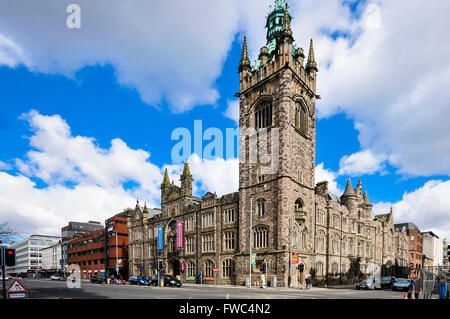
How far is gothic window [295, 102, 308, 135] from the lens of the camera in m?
44.7

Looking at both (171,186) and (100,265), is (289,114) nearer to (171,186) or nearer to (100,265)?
(171,186)

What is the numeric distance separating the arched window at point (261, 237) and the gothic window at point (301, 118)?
15.0m

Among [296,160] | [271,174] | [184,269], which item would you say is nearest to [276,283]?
[271,174]

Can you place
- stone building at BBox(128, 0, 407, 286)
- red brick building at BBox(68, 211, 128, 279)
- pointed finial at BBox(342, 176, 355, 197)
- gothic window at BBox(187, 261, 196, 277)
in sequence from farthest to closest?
1. red brick building at BBox(68, 211, 128, 279)
2. pointed finial at BBox(342, 176, 355, 197)
3. gothic window at BBox(187, 261, 196, 277)
4. stone building at BBox(128, 0, 407, 286)

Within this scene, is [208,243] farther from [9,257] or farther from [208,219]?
[9,257]

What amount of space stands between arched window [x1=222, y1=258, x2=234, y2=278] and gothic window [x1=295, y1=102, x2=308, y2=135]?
21600 mm

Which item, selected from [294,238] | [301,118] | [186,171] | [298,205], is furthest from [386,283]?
[186,171]

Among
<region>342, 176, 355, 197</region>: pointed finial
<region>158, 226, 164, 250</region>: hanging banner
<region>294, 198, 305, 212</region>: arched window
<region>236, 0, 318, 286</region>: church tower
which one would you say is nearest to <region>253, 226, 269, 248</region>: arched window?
<region>236, 0, 318, 286</region>: church tower

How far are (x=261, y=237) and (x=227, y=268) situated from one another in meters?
8.66

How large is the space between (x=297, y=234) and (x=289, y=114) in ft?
52.0

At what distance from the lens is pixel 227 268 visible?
45.9m

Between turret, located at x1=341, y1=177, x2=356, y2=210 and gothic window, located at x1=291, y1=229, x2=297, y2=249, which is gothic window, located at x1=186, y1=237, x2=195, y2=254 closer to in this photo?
gothic window, located at x1=291, y1=229, x2=297, y2=249

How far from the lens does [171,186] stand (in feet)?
201
